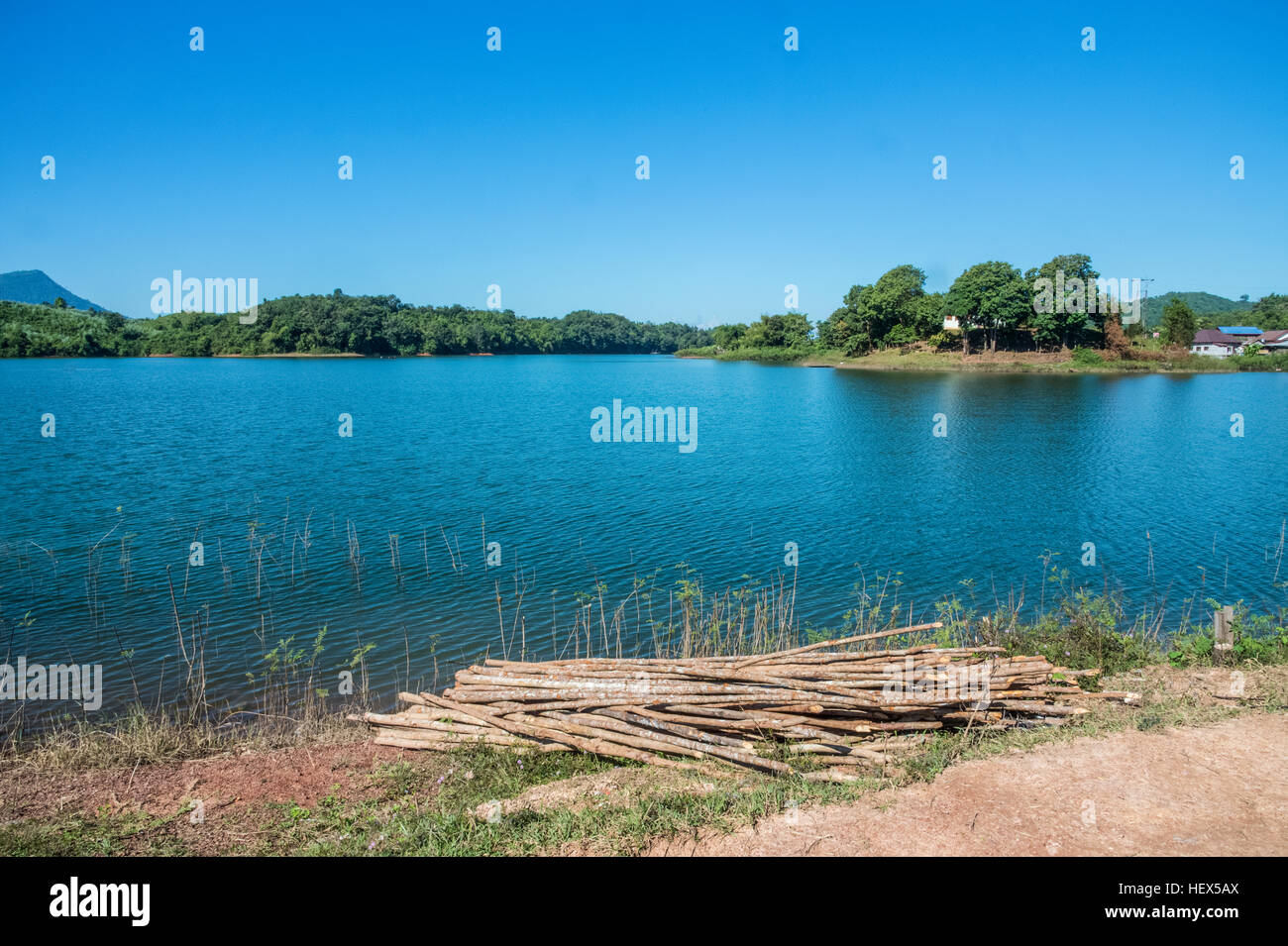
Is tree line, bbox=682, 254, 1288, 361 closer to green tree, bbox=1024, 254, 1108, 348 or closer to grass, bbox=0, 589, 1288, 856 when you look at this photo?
green tree, bbox=1024, 254, 1108, 348

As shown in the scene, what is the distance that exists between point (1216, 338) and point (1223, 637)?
14990cm

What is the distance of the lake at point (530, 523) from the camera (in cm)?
1527

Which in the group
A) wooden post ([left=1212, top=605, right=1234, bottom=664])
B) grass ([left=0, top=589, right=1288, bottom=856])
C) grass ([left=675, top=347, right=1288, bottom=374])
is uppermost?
grass ([left=675, top=347, right=1288, bottom=374])

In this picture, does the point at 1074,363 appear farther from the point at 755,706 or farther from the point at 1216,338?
the point at 755,706

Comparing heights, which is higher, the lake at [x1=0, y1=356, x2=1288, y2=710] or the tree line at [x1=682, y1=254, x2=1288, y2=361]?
the tree line at [x1=682, y1=254, x2=1288, y2=361]

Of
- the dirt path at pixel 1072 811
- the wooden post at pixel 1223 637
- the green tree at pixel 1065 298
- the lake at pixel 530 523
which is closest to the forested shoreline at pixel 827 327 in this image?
the green tree at pixel 1065 298

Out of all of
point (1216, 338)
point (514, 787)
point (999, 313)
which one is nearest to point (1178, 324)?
point (999, 313)

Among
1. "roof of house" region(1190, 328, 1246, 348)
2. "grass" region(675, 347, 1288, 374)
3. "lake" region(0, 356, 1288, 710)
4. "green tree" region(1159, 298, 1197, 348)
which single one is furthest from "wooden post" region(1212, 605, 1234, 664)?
"roof of house" region(1190, 328, 1246, 348)

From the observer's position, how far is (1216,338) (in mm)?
126375

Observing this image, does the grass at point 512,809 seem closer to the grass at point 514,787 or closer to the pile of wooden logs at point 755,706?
the grass at point 514,787

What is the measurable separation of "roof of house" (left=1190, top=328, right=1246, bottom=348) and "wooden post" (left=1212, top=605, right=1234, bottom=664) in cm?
13909

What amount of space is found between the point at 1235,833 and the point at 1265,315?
21068cm

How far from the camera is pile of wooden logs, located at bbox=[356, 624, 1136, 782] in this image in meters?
8.39
